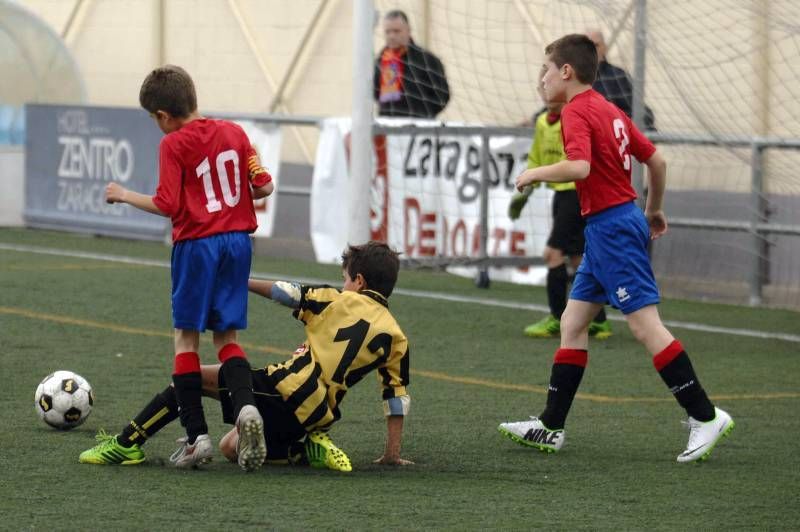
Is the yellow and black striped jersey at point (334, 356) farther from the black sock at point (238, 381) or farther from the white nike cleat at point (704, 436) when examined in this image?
the white nike cleat at point (704, 436)

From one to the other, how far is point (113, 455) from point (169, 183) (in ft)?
3.32

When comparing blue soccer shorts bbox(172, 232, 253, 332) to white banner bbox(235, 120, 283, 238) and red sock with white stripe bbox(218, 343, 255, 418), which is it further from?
white banner bbox(235, 120, 283, 238)

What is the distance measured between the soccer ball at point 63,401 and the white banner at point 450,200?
6.62 meters

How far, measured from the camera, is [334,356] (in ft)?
19.3

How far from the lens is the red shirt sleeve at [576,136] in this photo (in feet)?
20.2

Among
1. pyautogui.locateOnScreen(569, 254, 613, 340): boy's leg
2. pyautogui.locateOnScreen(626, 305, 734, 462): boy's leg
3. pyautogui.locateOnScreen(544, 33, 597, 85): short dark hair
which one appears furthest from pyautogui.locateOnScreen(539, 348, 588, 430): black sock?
pyautogui.locateOnScreen(569, 254, 613, 340): boy's leg

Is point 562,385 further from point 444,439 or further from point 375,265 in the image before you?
point 375,265

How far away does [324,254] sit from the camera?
14.2 meters

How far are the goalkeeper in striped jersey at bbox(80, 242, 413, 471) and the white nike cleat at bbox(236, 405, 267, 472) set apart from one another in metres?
0.27

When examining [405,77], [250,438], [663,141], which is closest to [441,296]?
[405,77]

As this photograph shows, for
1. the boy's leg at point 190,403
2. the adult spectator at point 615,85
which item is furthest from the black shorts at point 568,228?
the boy's leg at point 190,403

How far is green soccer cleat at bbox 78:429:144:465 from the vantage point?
5.90 meters

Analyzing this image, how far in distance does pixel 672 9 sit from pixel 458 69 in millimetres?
2941

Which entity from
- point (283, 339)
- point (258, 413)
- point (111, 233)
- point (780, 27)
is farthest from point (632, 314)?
point (111, 233)
